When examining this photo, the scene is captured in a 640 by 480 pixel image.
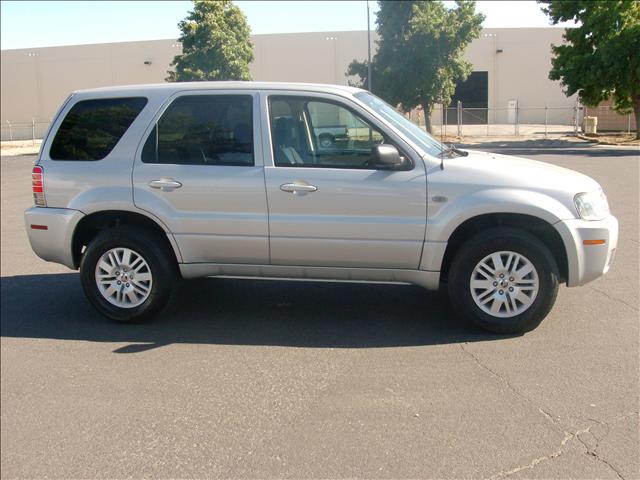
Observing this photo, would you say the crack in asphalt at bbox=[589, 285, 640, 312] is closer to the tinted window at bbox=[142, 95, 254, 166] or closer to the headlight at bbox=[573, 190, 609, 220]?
the headlight at bbox=[573, 190, 609, 220]

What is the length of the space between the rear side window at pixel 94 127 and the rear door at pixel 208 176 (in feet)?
0.98

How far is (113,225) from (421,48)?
26.5 m

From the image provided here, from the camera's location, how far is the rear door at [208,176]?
5.53 m

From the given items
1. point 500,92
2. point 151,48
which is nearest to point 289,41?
point 151,48

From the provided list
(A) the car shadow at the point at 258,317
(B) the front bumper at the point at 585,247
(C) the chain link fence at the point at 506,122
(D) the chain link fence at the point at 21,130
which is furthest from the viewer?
(D) the chain link fence at the point at 21,130

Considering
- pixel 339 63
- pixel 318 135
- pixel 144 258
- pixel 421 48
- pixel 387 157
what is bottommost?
pixel 144 258

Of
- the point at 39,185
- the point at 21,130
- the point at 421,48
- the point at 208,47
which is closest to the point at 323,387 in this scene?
the point at 39,185

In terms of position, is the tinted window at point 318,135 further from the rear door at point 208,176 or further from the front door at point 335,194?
the rear door at point 208,176

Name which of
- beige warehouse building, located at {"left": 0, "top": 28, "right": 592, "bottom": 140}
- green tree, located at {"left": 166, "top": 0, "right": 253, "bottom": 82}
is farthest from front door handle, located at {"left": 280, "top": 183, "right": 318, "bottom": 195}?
beige warehouse building, located at {"left": 0, "top": 28, "right": 592, "bottom": 140}

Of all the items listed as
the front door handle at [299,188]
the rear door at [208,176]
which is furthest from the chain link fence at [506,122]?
the front door handle at [299,188]

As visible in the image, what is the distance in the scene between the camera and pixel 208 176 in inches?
219

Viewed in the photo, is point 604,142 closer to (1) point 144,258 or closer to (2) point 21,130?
(1) point 144,258

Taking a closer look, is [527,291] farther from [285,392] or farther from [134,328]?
[134,328]

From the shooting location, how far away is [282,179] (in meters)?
5.45
